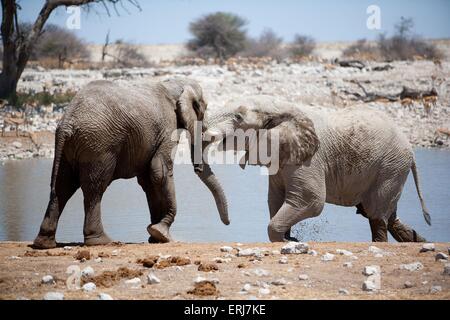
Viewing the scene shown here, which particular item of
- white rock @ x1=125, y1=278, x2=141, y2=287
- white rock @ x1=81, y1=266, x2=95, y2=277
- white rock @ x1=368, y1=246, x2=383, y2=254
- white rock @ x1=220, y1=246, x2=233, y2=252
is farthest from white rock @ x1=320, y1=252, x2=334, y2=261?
white rock @ x1=81, y1=266, x2=95, y2=277

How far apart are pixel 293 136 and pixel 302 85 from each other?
49.5 ft

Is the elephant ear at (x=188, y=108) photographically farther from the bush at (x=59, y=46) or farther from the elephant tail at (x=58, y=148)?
the bush at (x=59, y=46)

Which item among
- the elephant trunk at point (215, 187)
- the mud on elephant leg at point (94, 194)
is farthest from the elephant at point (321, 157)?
the mud on elephant leg at point (94, 194)

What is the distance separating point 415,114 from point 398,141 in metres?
12.8

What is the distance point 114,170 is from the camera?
796 centimetres

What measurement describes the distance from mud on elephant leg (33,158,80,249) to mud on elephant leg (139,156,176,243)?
2.84 ft

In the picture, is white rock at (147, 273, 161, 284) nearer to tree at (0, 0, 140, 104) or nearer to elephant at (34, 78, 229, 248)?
elephant at (34, 78, 229, 248)

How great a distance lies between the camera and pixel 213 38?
41594mm

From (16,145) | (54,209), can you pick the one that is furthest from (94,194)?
(16,145)

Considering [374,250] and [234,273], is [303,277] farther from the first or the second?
[374,250]

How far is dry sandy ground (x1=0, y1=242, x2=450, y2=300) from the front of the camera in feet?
18.4

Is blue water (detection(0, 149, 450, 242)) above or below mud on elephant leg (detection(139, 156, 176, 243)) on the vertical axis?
below

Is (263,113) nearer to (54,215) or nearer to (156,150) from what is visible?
(156,150)
